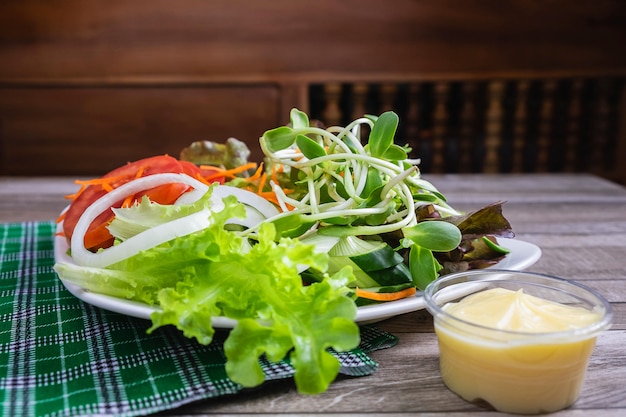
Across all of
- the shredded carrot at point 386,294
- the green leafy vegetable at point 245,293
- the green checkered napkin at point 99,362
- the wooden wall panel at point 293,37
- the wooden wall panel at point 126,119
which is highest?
the wooden wall panel at point 293,37

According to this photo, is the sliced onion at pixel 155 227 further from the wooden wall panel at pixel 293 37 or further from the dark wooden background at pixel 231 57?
the wooden wall panel at pixel 293 37

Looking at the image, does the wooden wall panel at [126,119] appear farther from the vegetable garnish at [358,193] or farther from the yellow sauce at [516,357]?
the yellow sauce at [516,357]

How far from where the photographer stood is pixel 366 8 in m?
3.35

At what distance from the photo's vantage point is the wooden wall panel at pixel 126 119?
3.42 metres

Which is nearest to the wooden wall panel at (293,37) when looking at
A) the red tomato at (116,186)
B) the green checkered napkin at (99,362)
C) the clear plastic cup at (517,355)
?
the red tomato at (116,186)

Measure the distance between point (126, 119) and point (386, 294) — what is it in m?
2.82

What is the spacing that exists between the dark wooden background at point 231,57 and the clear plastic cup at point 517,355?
8.80 feet

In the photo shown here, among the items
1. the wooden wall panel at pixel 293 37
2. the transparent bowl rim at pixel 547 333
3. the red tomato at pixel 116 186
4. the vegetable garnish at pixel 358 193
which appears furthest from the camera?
the wooden wall panel at pixel 293 37

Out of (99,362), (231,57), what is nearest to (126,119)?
(231,57)

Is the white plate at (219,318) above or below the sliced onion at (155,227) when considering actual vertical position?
below

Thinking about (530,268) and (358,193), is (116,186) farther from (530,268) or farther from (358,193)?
(530,268)

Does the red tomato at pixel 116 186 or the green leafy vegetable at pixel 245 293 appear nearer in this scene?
the green leafy vegetable at pixel 245 293

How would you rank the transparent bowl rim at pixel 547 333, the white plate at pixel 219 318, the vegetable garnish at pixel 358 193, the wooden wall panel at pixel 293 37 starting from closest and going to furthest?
1. the transparent bowl rim at pixel 547 333
2. the white plate at pixel 219 318
3. the vegetable garnish at pixel 358 193
4. the wooden wall panel at pixel 293 37

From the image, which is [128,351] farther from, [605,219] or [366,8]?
[366,8]
